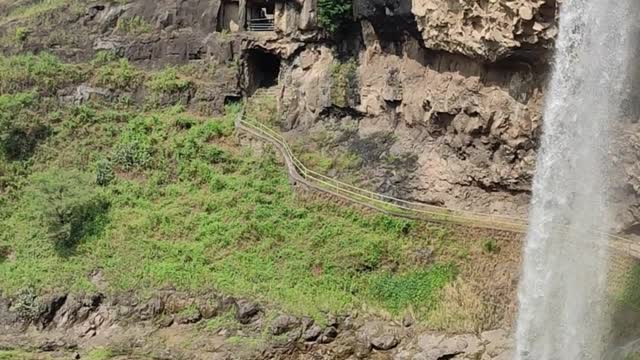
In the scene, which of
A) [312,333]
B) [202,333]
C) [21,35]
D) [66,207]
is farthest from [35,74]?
[312,333]

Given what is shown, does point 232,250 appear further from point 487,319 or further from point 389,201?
point 487,319

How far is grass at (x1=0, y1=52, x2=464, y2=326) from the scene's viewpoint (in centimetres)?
2408

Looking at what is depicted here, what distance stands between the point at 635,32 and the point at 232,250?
14.9m

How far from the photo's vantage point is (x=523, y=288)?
21.5 metres

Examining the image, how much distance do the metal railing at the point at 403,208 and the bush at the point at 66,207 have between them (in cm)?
781

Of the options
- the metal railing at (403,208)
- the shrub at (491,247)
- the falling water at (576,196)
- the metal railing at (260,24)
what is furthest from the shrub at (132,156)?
the falling water at (576,196)

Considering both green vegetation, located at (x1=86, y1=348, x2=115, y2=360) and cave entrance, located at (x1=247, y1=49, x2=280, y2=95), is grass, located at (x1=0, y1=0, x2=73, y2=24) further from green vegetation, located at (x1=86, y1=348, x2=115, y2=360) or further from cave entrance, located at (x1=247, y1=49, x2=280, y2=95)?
green vegetation, located at (x1=86, y1=348, x2=115, y2=360)

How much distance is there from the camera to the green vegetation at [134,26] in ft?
125

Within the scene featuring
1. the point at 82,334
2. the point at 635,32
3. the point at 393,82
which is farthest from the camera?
the point at 393,82

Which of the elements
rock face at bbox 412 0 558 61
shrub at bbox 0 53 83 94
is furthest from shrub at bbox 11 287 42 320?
rock face at bbox 412 0 558 61

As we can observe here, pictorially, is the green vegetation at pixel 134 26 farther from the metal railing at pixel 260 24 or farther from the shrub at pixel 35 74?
the metal railing at pixel 260 24

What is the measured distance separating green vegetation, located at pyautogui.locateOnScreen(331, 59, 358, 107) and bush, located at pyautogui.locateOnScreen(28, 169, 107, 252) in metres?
10.7

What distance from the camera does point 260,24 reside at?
123 ft

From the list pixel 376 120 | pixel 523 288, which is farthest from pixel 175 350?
pixel 376 120
